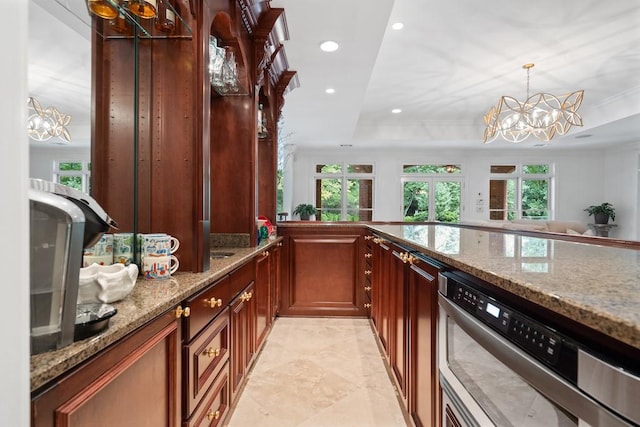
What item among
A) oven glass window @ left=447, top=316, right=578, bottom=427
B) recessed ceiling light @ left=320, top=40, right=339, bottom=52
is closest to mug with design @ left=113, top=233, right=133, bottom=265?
oven glass window @ left=447, top=316, right=578, bottom=427

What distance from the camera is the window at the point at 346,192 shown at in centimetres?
892

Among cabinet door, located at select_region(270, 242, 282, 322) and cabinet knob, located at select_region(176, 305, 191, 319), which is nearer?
cabinet knob, located at select_region(176, 305, 191, 319)

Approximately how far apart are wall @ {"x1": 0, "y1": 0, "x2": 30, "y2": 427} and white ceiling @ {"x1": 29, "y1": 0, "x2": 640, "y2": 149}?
70 cm

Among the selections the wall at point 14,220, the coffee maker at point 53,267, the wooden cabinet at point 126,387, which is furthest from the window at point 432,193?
the wall at point 14,220

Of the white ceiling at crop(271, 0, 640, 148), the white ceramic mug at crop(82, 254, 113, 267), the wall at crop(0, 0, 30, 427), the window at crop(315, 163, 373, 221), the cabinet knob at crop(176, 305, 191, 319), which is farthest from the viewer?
the window at crop(315, 163, 373, 221)

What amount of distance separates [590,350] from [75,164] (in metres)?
1.45

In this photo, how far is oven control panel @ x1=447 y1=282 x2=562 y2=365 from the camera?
0.61 metres

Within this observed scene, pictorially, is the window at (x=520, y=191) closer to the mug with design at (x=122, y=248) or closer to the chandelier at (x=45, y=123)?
the mug with design at (x=122, y=248)

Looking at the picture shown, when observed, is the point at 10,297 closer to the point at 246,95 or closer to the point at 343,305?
the point at 246,95

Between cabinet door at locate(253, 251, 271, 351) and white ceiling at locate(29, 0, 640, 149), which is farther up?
white ceiling at locate(29, 0, 640, 149)

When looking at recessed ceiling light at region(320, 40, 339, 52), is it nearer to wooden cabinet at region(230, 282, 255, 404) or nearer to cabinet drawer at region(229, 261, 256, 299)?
cabinet drawer at region(229, 261, 256, 299)

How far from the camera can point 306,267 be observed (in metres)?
3.39

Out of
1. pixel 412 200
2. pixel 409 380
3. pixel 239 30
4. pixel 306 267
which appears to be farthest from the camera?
pixel 412 200

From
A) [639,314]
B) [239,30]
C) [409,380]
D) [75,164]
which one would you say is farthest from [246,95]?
[639,314]
